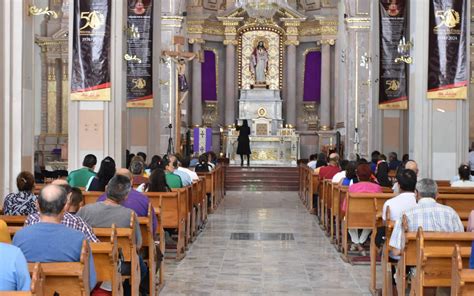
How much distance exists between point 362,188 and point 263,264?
1726 millimetres

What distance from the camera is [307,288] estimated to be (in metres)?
9.02

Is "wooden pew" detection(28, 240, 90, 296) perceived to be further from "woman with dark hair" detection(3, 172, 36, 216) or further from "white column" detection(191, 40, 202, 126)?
"white column" detection(191, 40, 202, 126)

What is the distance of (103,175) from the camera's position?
34.9 feet

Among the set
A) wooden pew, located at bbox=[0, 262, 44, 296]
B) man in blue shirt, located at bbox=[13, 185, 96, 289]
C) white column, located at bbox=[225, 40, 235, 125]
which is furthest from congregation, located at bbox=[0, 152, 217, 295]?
white column, located at bbox=[225, 40, 235, 125]

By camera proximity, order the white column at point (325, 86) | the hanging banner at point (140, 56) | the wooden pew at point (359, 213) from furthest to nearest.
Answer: the white column at point (325, 86) < the hanging banner at point (140, 56) < the wooden pew at point (359, 213)

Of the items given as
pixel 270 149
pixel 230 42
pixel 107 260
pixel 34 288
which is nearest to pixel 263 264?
pixel 107 260

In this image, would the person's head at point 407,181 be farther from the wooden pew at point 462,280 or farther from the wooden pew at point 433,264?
the wooden pew at point 462,280

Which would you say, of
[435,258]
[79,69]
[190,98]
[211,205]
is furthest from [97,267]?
[190,98]

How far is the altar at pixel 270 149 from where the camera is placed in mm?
30297

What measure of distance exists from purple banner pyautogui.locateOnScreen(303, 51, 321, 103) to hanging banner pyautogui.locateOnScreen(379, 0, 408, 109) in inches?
545

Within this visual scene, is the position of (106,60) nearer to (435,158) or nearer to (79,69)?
(79,69)

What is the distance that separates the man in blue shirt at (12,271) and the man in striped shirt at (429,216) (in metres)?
3.69

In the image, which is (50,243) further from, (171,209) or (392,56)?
(392,56)

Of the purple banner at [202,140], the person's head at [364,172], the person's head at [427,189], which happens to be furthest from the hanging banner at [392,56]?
the purple banner at [202,140]
